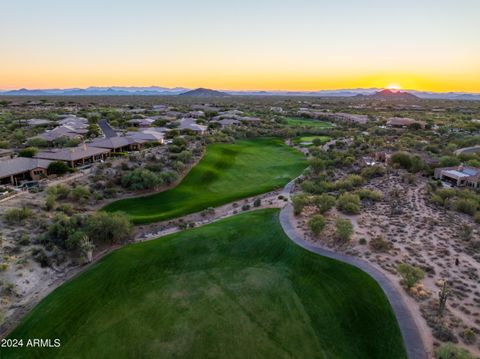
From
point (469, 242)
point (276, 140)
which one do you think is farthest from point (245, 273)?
point (276, 140)

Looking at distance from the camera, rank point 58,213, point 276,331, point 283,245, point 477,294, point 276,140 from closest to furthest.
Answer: point 276,331
point 477,294
point 283,245
point 58,213
point 276,140

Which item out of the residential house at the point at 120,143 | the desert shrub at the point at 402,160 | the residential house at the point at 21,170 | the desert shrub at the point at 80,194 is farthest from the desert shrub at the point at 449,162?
the residential house at the point at 21,170

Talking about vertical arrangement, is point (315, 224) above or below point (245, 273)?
above

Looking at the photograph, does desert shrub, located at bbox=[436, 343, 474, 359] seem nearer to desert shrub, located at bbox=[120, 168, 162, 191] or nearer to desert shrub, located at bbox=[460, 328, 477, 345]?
desert shrub, located at bbox=[460, 328, 477, 345]

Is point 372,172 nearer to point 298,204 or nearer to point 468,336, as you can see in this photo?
point 298,204

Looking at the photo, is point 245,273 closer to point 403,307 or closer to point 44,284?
point 403,307

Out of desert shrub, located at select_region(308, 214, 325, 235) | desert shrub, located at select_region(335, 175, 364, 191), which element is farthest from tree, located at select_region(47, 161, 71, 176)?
desert shrub, located at select_region(335, 175, 364, 191)
